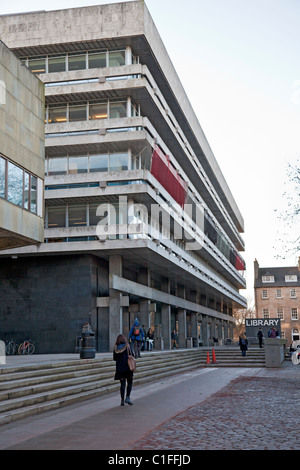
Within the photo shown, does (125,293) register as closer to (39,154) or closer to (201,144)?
(39,154)

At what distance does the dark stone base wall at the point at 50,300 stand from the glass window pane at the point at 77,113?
9445 millimetres

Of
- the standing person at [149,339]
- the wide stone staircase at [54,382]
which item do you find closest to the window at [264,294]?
the standing person at [149,339]

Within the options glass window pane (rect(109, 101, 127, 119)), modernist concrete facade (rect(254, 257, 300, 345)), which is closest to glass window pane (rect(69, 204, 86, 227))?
glass window pane (rect(109, 101, 127, 119))

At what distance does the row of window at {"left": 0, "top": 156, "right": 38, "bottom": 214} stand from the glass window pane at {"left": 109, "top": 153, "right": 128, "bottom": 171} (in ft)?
43.2

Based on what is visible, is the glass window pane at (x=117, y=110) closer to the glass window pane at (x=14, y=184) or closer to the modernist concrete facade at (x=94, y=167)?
the modernist concrete facade at (x=94, y=167)

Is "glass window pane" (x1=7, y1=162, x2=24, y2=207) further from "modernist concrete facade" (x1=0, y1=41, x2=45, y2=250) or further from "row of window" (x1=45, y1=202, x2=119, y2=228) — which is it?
"row of window" (x1=45, y1=202, x2=119, y2=228)

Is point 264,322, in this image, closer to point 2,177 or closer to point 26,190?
point 26,190

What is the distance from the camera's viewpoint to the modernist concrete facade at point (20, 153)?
63.9ft

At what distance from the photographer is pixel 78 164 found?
→ 35188mm

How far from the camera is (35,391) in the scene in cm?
1316

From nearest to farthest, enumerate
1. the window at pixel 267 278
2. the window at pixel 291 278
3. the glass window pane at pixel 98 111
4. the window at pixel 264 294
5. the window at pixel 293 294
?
the glass window pane at pixel 98 111, the window at pixel 293 294, the window at pixel 264 294, the window at pixel 291 278, the window at pixel 267 278

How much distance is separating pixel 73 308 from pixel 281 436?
81.2 ft

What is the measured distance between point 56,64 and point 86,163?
7.09 m
